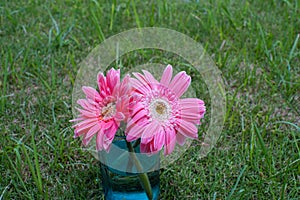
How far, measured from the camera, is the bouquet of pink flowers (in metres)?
1.03

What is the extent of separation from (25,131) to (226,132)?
25.4 inches

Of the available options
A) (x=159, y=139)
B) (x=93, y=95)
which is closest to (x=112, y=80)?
(x=93, y=95)

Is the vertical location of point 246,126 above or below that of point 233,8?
below

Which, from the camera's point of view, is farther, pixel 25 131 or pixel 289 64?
pixel 289 64

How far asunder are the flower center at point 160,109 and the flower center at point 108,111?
82 millimetres

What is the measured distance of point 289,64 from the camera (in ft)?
6.13

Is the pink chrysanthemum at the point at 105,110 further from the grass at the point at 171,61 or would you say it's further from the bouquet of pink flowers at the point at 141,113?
the grass at the point at 171,61

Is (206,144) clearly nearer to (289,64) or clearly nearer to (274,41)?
(289,64)

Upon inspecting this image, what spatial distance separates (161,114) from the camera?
1048 millimetres

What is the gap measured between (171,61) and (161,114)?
87cm

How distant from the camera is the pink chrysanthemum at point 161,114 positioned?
102 cm

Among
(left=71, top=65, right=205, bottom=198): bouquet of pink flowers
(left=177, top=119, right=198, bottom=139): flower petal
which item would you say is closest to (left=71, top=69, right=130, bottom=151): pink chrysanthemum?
(left=71, top=65, right=205, bottom=198): bouquet of pink flowers

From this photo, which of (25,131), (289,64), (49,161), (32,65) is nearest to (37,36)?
(32,65)

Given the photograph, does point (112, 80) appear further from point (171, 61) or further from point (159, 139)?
point (171, 61)
